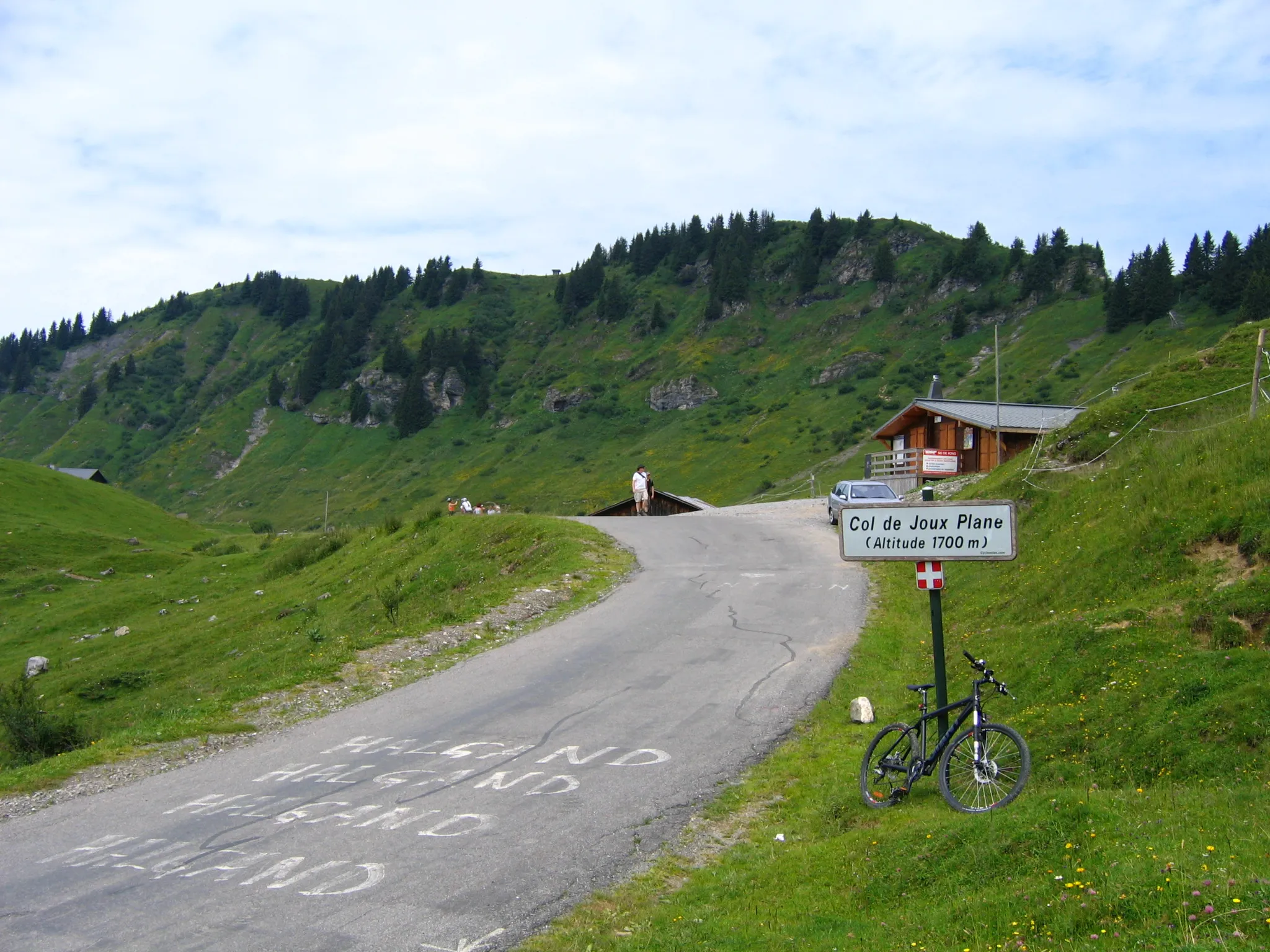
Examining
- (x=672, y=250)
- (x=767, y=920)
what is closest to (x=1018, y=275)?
(x=672, y=250)

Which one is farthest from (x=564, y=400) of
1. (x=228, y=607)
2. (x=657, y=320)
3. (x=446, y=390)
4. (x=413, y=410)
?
(x=228, y=607)

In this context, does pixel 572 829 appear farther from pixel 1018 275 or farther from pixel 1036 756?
pixel 1018 275

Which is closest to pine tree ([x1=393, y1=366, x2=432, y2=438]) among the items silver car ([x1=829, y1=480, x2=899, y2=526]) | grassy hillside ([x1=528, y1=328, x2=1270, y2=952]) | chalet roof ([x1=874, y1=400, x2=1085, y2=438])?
chalet roof ([x1=874, y1=400, x2=1085, y2=438])

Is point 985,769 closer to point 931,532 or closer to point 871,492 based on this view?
point 931,532

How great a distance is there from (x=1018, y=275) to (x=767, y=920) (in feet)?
468

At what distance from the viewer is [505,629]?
18.2 metres

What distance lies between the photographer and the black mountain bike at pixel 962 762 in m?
7.62

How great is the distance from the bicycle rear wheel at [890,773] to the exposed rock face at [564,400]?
463 ft

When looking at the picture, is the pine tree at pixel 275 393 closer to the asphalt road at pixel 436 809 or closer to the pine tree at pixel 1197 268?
the pine tree at pixel 1197 268

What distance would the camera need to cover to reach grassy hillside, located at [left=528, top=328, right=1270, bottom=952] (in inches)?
207

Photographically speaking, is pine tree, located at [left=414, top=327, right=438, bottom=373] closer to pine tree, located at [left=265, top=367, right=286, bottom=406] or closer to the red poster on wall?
pine tree, located at [left=265, top=367, right=286, bottom=406]

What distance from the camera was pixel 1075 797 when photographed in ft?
21.6

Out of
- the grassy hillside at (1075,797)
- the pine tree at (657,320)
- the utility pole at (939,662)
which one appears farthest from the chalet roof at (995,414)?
the pine tree at (657,320)

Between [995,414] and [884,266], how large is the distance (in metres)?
110
